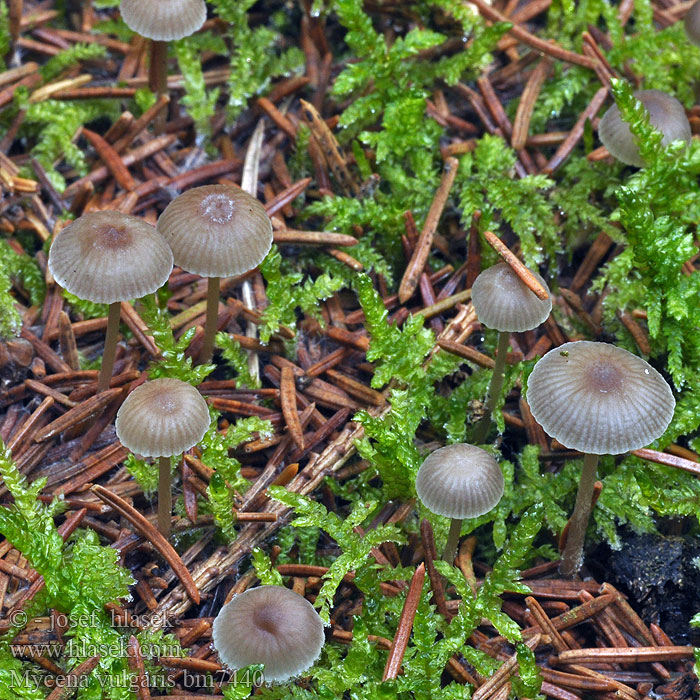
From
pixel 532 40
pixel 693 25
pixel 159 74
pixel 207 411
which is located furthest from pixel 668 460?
pixel 159 74

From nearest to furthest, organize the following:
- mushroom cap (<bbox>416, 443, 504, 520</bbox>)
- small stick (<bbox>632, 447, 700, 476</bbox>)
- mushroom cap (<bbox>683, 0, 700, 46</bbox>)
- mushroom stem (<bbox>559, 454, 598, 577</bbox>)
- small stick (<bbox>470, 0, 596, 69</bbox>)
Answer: mushroom cap (<bbox>416, 443, 504, 520</bbox>) < mushroom stem (<bbox>559, 454, 598, 577</bbox>) < small stick (<bbox>632, 447, 700, 476</bbox>) < mushroom cap (<bbox>683, 0, 700, 46</bbox>) < small stick (<bbox>470, 0, 596, 69</bbox>)

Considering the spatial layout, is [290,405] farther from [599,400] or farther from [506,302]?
[599,400]

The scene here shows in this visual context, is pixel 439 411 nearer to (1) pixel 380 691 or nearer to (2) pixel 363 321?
(2) pixel 363 321

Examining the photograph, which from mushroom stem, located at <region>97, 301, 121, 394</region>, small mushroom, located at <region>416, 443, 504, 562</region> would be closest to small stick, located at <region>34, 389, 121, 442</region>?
mushroom stem, located at <region>97, 301, 121, 394</region>

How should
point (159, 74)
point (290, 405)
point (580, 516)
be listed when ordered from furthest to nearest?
point (159, 74)
point (290, 405)
point (580, 516)

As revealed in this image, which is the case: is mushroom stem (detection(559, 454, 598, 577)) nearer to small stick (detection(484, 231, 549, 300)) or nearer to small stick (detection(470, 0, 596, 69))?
small stick (detection(484, 231, 549, 300))

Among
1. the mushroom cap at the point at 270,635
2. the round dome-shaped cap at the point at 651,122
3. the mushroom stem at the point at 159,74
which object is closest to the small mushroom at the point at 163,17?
the mushroom stem at the point at 159,74

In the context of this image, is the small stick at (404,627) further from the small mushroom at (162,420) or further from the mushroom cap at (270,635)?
the small mushroom at (162,420)
